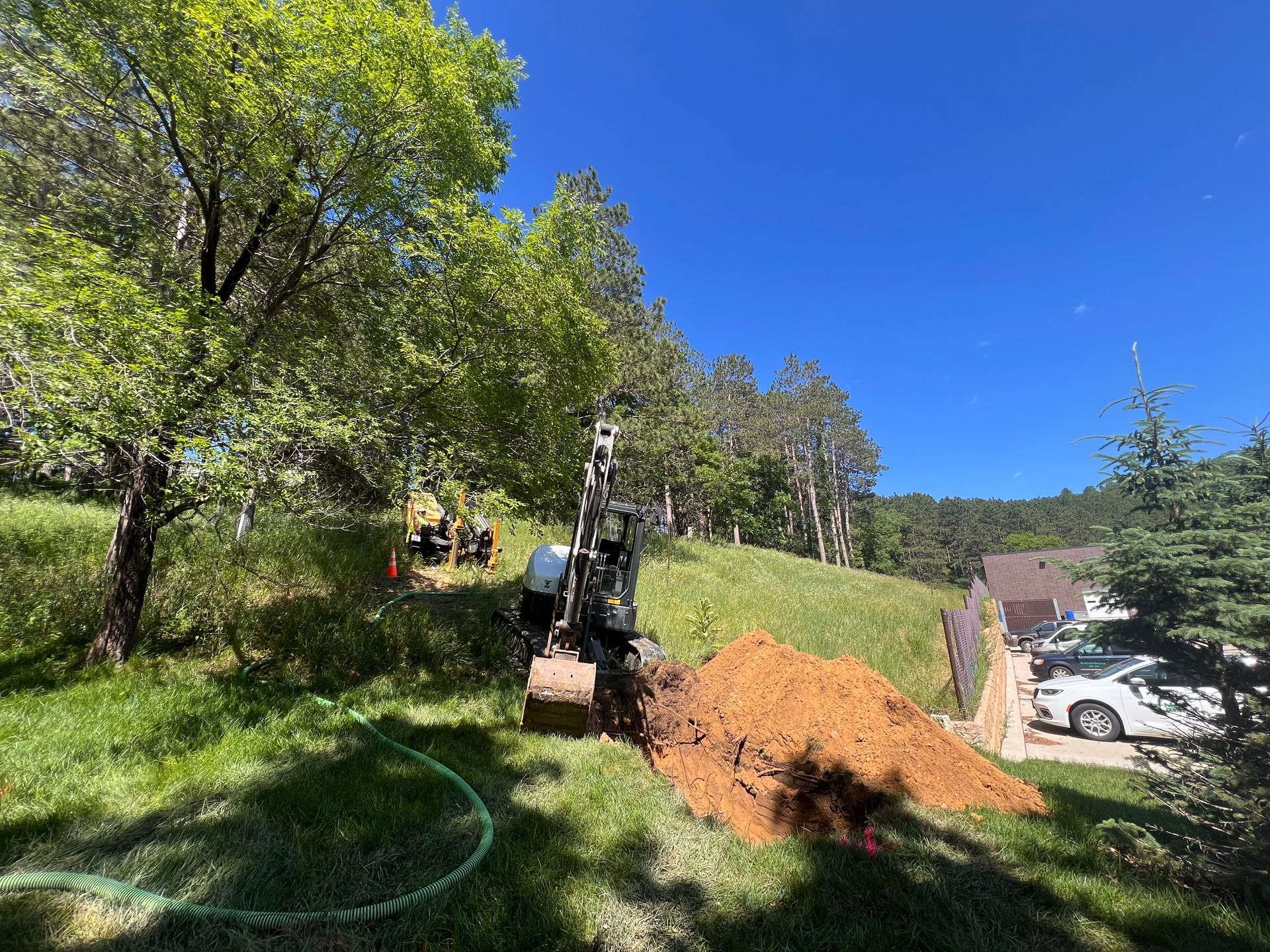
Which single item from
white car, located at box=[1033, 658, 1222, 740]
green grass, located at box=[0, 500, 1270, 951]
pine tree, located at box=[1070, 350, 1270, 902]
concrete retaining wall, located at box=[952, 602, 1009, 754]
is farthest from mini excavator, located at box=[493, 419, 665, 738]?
white car, located at box=[1033, 658, 1222, 740]

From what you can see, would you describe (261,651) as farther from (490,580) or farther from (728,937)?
(728,937)

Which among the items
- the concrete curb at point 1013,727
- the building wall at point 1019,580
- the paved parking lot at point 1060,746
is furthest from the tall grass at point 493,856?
the building wall at point 1019,580

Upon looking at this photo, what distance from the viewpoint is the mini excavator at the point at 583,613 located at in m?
4.79

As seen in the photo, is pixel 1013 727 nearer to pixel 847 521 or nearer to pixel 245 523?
pixel 245 523

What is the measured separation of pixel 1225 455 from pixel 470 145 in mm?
8410

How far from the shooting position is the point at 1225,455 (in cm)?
384

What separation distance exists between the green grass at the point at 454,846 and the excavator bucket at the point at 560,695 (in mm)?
204

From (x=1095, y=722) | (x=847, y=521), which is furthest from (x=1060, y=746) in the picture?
(x=847, y=521)

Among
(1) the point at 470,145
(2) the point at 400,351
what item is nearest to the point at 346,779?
(2) the point at 400,351

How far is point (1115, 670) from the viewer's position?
9.27 m

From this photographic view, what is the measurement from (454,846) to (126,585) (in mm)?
5334

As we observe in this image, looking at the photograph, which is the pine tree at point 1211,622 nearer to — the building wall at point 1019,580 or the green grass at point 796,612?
the green grass at point 796,612

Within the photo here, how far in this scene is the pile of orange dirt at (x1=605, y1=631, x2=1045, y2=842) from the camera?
4.47m

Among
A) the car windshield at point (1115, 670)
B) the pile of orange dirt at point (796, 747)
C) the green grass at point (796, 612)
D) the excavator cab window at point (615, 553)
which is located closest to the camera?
Answer: the pile of orange dirt at point (796, 747)
